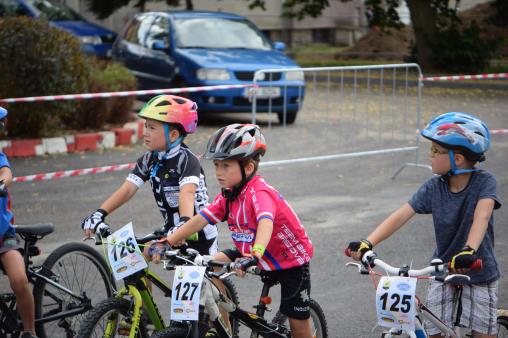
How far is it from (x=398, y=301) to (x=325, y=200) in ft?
20.2

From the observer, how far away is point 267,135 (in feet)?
39.7

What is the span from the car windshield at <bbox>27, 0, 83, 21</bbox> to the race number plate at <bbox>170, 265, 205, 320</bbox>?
17683 mm

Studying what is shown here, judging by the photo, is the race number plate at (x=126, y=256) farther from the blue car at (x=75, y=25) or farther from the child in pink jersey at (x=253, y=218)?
the blue car at (x=75, y=25)

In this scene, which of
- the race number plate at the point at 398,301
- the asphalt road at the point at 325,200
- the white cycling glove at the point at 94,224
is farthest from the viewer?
the asphalt road at the point at 325,200

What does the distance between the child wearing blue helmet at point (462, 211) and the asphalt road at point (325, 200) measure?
1559mm

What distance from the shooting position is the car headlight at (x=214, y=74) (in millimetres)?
14891

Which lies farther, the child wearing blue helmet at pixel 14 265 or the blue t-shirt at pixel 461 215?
the child wearing blue helmet at pixel 14 265

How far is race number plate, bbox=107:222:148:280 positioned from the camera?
468 cm

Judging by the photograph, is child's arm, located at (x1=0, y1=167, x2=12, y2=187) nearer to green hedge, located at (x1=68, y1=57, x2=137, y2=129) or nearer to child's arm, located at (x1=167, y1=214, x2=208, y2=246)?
child's arm, located at (x1=167, y1=214, x2=208, y2=246)

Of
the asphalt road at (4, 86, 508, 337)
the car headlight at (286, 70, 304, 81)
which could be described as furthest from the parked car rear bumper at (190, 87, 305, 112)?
the asphalt road at (4, 86, 508, 337)

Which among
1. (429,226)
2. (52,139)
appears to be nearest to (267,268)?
(429,226)

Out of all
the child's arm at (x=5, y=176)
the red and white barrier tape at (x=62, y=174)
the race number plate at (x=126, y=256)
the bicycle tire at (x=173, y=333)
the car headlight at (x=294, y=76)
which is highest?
the child's arm at (x=5, y=176)

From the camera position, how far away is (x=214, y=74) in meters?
14.9

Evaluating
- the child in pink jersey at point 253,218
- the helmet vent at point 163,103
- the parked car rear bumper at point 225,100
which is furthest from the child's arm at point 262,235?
the parked car rear bumper at point 225,100
